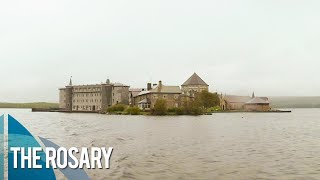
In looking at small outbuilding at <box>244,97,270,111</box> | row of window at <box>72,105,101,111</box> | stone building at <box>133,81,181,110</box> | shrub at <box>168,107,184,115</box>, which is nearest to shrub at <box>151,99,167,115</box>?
shrub at <box>168,107,184,115</box>

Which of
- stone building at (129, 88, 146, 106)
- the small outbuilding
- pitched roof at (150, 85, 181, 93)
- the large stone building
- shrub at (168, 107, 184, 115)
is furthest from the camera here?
the small outbuilding

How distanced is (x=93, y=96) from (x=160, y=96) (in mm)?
33194

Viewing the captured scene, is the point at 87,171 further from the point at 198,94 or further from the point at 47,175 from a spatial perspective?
the point at 198,94

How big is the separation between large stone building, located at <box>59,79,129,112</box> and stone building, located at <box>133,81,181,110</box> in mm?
13422

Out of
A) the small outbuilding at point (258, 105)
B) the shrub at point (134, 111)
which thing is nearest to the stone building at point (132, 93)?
the shrub at point (134, 111)

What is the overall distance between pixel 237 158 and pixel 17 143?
12.4 metres

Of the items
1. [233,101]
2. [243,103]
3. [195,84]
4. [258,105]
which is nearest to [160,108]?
[195,84]

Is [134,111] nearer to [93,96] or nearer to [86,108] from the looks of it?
[93,96]

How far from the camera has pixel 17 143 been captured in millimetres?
22422

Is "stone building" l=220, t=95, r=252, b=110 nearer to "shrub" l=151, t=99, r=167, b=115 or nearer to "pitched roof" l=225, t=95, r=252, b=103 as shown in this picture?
"pitched roof" l=225, t=95, r=252, b=103

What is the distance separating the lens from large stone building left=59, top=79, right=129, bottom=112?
5039 inches

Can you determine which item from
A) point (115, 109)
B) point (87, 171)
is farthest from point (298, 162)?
point (115, 109)

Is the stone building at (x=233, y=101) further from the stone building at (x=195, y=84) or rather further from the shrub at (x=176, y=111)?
the shrub at (x=176, y=111)

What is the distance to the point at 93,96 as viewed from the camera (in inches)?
5271
